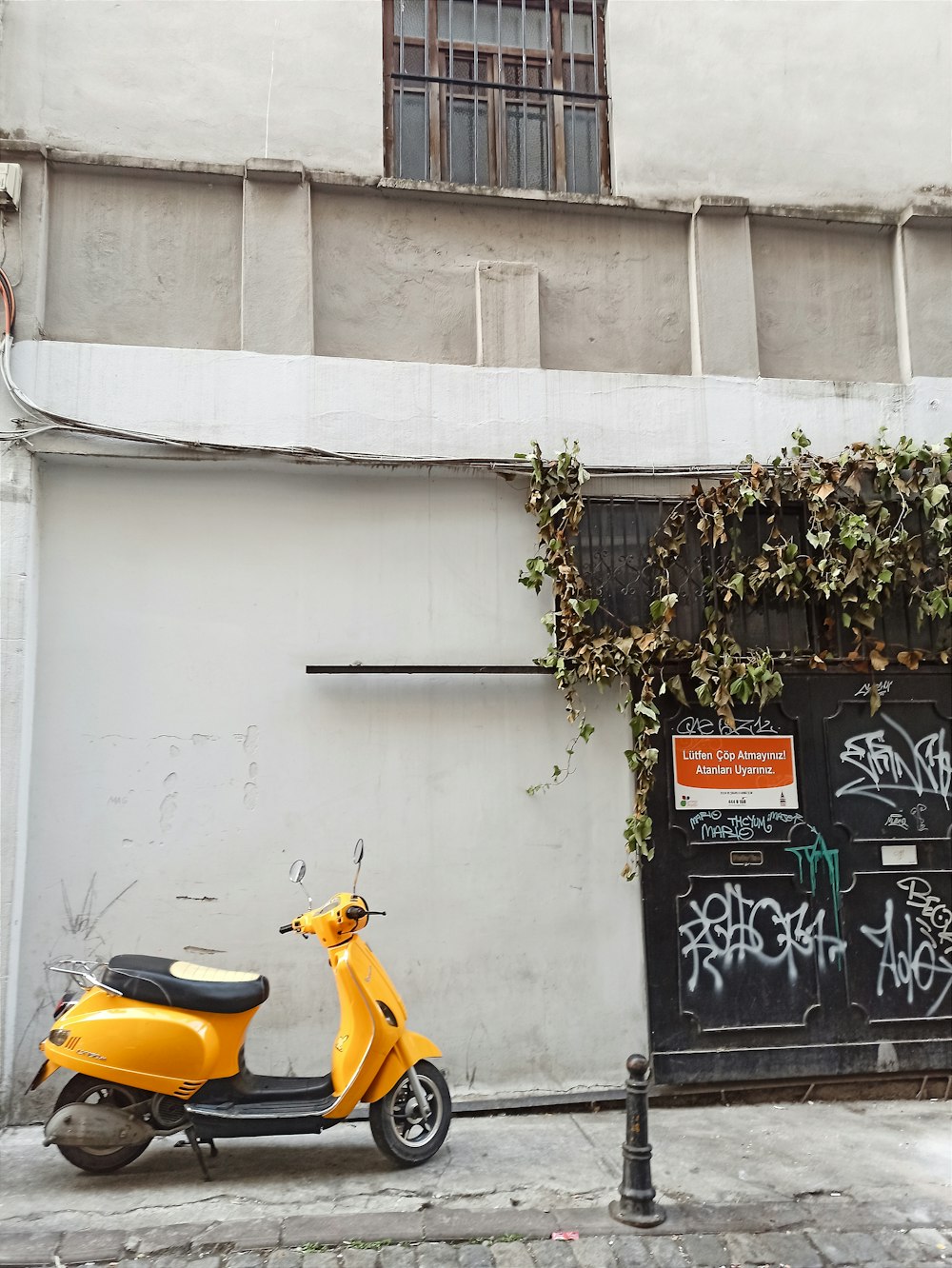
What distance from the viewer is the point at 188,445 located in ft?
20.0

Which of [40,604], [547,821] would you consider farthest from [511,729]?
[40,604]

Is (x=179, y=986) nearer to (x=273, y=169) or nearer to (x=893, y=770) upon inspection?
(x=893, y=770)

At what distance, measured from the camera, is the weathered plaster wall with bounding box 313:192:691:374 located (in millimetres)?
6594

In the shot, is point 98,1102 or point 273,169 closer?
point 98,1102

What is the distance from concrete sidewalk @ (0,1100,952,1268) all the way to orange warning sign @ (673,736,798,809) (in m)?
1.87

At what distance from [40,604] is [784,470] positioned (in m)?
4.62

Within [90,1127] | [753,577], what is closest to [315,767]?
[90,1127]

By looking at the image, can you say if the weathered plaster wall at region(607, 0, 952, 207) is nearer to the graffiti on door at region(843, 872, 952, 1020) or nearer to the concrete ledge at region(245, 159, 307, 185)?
the concrete ledge at region(245, 159, 307, 185)

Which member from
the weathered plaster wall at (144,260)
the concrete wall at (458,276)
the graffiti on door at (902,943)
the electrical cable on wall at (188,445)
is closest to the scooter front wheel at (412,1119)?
the graffiti on door at (902,943)

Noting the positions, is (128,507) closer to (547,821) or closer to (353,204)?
(353,204)

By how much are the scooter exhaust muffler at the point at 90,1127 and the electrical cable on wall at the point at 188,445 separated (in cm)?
357

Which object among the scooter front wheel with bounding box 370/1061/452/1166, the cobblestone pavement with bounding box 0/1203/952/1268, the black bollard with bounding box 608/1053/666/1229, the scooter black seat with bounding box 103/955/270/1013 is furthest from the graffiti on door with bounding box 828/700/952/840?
the scooter black seat with bounding box 103/955/270/1013

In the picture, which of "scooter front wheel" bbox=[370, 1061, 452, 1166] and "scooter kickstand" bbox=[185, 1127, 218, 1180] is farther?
"scooter front wheel" bbox=[370, 1061, 452, 1166]

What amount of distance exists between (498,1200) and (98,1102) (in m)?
1.90
